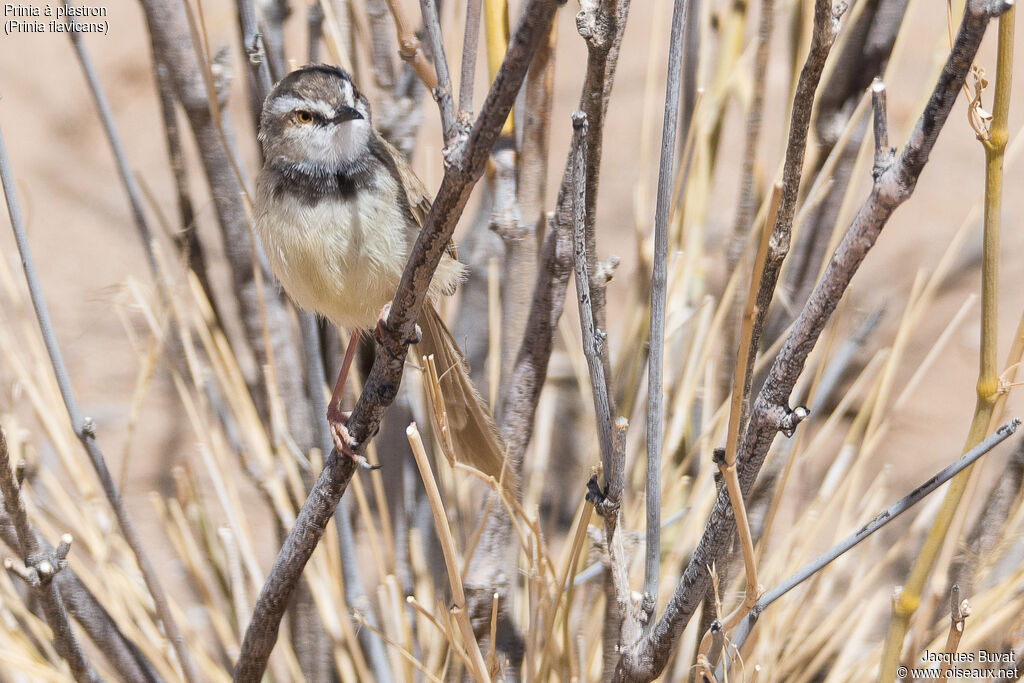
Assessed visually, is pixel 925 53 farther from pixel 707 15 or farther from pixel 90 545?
pixel 90 545

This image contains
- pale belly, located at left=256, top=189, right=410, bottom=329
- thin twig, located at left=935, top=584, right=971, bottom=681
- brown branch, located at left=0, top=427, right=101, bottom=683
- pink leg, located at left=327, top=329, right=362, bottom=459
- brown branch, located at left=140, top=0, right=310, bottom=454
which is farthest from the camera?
Answer: brown branch, located at left=140, top=0, right=310, bottom=454

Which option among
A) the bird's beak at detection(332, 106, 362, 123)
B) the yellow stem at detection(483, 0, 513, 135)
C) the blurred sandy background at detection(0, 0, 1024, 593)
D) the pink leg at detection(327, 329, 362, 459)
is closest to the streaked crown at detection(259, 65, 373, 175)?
the bird's beak at detection(332, 106, 362, 123)

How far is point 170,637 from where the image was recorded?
1.75 metres

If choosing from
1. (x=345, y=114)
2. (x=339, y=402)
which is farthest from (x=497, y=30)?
(x=339, y=402)

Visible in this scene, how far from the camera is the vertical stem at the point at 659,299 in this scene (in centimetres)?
96

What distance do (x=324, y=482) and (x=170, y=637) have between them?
0.58m

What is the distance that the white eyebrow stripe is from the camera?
67.1 inches

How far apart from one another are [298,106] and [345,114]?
0.36 ft

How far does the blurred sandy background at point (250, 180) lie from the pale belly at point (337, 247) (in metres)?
1.05

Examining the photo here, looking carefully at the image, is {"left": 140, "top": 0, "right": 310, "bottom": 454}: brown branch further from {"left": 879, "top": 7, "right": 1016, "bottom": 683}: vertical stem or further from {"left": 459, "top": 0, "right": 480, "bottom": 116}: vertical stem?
{"left": 879, "top": 7, "right": 1016, "bottom": 683}: vertical stem

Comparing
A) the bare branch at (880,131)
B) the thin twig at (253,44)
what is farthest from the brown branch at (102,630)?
the bare branch at (880,131)

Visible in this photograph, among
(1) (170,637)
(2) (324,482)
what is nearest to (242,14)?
(2) (324,482)

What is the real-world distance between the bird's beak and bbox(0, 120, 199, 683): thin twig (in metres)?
0.55

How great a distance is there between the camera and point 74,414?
4.82 feet
